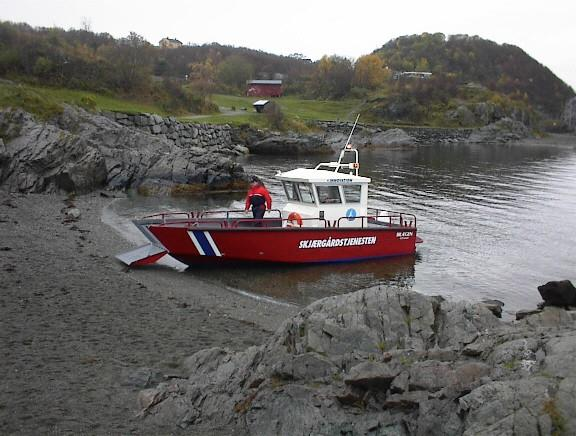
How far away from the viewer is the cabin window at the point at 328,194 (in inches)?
825

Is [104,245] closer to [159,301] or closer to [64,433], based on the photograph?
[159,301]

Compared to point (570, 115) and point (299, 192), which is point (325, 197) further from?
point (570, 115)

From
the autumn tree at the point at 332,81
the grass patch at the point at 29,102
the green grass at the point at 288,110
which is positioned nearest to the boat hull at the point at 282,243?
the grass patch at the point at 29,102

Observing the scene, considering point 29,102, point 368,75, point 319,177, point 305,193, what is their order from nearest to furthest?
point 319,177, point 305,193, point 29,102, point 368,75

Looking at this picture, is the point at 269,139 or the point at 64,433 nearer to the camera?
the point at 64,433

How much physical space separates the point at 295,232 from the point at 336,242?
1772 mm

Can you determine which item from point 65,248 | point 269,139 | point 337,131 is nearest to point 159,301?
point 65,248

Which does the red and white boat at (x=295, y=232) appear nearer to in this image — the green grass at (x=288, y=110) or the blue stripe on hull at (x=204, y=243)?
the blue stripe on hull at (x=204, y=243)

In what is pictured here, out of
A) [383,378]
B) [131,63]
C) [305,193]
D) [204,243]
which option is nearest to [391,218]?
[305,193]

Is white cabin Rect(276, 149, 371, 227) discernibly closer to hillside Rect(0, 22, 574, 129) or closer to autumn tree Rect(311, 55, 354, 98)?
hillside Rect(0, 22, 574, 129)

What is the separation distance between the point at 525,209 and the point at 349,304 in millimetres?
27116

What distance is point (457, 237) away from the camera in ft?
85.7

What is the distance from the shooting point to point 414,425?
6.17 m

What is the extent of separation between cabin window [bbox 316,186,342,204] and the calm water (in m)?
2.33
